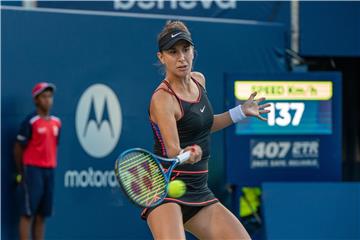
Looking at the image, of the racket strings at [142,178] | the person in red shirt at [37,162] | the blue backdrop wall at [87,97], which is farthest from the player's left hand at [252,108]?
the blue backdrop wall at [87,97]

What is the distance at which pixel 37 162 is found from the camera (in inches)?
324

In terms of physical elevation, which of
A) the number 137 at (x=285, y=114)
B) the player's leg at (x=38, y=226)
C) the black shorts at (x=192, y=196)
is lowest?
the player's leg at (x=38, y=226)

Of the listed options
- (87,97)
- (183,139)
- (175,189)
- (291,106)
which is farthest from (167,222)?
(87,97)

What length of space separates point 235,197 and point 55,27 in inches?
86.9

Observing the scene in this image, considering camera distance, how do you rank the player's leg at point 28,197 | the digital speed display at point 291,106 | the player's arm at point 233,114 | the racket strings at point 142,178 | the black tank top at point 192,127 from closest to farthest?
the racket strings at point 142,178 < the black tank top at point 192,127 < the player's arm at point 233,114 < the digital speed display at point 291,106 < the player's leg at point 28,197

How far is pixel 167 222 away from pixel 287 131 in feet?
11.7

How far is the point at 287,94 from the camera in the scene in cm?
815

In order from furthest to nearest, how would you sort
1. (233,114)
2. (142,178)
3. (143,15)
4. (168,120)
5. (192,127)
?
(143,15) → (233,114) → (192,127) → (168,120) → (142,178)

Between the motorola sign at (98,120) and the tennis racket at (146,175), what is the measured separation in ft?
12.9

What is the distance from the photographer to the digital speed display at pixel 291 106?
8.09m

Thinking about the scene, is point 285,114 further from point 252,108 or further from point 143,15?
point 252,108

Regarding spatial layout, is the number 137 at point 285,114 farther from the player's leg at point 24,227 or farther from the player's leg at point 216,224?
the player's leg at point 216,224

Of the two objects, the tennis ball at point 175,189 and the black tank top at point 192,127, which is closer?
the tennis ball at point 175,189

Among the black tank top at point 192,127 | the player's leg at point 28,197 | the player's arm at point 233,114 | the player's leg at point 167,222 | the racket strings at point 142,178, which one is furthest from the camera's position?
the player's leg at point 28,197
